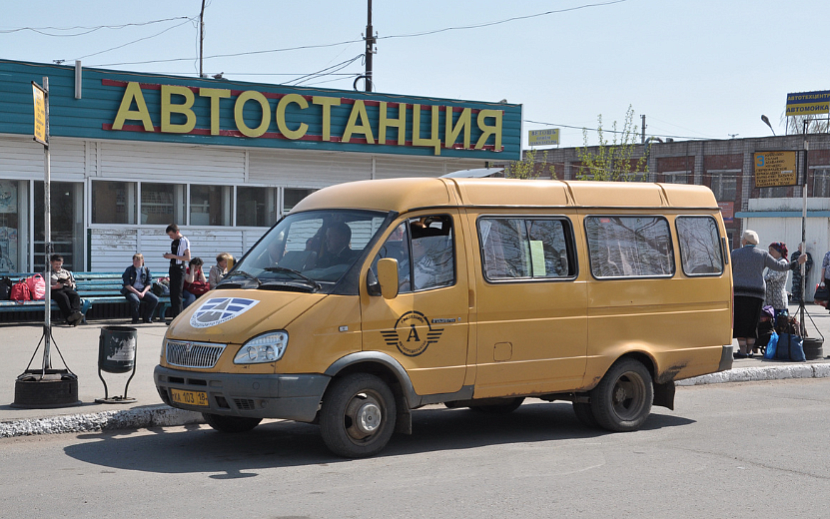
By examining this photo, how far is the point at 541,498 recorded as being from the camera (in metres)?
6.14

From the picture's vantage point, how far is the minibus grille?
7.17 m

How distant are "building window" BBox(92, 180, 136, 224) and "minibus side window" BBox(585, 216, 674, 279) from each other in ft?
39.5

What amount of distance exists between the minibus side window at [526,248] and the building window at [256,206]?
472 inches

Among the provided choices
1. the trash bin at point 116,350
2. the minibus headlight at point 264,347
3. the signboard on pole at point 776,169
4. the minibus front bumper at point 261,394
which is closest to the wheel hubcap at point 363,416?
the minibus front bumper at point 261,394

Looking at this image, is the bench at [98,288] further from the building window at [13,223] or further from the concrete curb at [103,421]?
the concrete curb at [103,421]

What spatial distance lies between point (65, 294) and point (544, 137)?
8540 centimetres

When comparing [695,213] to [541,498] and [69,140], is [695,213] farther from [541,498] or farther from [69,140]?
[69,140]

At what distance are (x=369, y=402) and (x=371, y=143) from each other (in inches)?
525

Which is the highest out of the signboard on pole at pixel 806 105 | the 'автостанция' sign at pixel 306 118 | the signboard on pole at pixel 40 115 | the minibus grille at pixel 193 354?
the signboard on pole at pixel 806 105

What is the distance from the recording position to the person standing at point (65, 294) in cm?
1620

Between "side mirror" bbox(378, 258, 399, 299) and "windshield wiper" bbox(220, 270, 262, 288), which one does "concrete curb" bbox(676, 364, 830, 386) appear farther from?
"windshield wiper" bbox(220, 270, 262, 288)

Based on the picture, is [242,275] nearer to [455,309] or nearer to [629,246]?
[455,309]

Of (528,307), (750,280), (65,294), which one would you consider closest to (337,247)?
(528,307)

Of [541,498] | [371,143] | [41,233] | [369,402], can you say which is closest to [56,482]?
[369,402]
